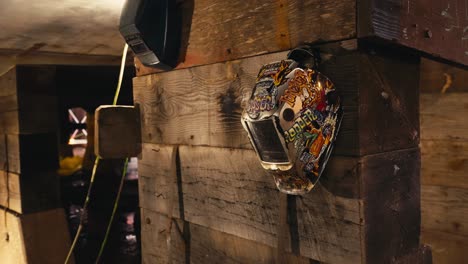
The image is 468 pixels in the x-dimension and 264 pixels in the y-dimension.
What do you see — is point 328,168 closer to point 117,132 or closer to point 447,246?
point 117,132

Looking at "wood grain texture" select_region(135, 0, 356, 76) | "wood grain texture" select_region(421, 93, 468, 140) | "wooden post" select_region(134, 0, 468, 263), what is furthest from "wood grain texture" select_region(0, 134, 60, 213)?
"wood grain texture" select_region(421, 93, 468, 140)

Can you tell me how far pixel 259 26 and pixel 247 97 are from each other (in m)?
0.28

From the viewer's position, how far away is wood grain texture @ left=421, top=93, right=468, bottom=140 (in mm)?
2383

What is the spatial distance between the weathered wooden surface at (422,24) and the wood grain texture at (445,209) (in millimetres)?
1026

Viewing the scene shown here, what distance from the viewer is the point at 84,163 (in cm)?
1091

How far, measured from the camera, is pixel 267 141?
1.30m

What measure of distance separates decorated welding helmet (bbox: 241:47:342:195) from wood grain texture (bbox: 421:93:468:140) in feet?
5.01

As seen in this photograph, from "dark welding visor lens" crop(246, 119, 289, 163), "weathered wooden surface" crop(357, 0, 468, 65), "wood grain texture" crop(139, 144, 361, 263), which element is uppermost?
"weathered wooden surface" crop(357, 0, 468, 65)

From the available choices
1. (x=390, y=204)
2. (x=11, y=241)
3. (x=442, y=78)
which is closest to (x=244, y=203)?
(x=390, y=204)

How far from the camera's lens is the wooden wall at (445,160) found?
2.40m

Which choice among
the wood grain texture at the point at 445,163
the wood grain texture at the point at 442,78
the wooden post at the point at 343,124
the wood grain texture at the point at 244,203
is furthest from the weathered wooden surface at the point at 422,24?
the wood grain texture at the point at 445,163

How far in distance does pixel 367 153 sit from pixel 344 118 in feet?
0.44

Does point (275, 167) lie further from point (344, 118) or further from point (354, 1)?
point (354, 1)

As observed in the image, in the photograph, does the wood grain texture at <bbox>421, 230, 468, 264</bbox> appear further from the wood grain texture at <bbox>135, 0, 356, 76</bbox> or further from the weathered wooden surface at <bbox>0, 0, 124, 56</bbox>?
the weathered wooden surface at <bbox>0, 0, 124, 56</bbox>
